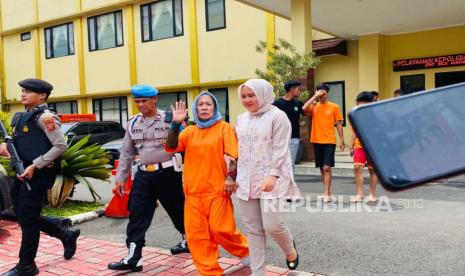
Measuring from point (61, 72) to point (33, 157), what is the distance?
785 inches

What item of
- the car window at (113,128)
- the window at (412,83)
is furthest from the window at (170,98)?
the window at (412,83)

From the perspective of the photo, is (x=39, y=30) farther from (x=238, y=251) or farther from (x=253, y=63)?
(x=238, y=251)

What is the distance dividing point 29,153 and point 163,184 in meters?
1.25

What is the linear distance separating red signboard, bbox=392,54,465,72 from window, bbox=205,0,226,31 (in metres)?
6.15

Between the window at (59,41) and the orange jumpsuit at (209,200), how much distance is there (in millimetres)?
20304

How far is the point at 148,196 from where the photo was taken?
4398mm

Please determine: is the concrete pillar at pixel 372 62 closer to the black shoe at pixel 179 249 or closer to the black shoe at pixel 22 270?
the black shoe at pixel 179 249

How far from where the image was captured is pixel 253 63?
53.4 feet

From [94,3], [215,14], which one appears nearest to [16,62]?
[94,3]

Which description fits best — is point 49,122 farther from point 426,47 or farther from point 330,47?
point 426,47

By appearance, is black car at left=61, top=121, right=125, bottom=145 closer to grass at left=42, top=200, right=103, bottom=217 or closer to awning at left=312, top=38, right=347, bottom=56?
grass at left=42, top=200, right=103, bottom=217

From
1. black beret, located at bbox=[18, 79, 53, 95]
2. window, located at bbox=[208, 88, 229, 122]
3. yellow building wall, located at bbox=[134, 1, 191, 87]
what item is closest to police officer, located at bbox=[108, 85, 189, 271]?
black beret, located at bbox=[18, 79, 53, 95]

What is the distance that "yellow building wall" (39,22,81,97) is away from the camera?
22.3 metres

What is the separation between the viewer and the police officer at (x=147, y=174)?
432cm
